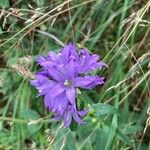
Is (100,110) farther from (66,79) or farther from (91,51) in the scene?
(91,51)

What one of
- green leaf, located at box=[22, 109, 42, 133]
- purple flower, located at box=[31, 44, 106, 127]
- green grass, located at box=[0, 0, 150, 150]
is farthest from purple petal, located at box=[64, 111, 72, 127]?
green leaf, located at box=[22, 109, 42, 133]

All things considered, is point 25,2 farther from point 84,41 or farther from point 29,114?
point 29,114

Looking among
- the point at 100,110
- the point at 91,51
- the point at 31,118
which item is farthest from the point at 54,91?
the point at 91,51

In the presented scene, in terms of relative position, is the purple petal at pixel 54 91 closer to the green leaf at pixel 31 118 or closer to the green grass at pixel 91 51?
the green grass at pixel 91 51

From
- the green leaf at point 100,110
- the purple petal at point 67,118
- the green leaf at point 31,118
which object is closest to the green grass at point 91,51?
the green leaf at point 31,118

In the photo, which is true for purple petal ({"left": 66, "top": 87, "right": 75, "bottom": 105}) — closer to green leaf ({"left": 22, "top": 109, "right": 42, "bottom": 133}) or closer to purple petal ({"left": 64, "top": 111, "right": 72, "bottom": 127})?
purple petal ({"left": 64, "top": 111, "right": 72, "bottom": 127})
